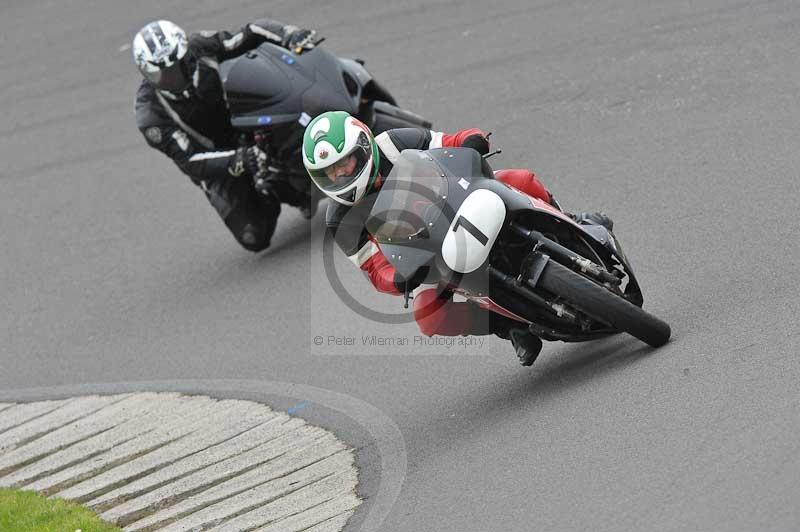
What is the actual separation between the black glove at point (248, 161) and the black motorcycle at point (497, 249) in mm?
3737

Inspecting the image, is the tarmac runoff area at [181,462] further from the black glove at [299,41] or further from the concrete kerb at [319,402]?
the black glove at [299,41]

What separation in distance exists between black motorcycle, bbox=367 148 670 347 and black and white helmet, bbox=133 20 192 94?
3.96 meters

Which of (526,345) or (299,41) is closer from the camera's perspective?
(526,345)

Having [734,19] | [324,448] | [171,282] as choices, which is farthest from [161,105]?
[734,19]

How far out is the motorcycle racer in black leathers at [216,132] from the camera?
33.8ft

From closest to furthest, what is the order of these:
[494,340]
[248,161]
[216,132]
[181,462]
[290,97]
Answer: [181,462]
[494,340]
[290,97]
[248,161]
[216,132]

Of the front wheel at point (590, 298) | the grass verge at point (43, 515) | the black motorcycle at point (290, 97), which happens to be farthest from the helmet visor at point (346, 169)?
the black motorcycle at point (290, 97)

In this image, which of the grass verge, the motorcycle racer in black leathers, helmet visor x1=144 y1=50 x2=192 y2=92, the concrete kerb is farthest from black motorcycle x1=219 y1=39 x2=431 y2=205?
the grass verge

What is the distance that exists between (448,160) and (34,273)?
6.04 m

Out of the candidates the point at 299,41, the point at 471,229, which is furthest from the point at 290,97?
the point at 471,229

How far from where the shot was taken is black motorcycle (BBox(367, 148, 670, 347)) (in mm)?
6230

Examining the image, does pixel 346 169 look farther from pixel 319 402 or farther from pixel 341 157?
pixel 319 402

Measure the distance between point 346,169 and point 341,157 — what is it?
78mm

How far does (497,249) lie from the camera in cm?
650
